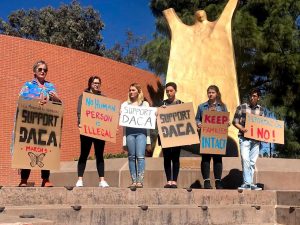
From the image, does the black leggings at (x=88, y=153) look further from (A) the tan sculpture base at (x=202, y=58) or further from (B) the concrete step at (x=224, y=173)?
(A) the tan sculpture base at (x=202, y=58)

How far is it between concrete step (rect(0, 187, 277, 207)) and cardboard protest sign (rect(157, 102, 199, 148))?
872 millimetres

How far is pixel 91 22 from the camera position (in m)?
40.8

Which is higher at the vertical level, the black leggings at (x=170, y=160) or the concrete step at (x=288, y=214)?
the black leggings at (x=170, y=160)

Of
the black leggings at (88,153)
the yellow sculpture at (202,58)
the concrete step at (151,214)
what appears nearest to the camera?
the concrete step at (151,214)

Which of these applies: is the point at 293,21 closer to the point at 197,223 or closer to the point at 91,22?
the point at 197,223

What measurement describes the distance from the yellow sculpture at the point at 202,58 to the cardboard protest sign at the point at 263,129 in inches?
131

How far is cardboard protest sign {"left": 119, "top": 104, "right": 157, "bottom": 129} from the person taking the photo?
6.59 meters

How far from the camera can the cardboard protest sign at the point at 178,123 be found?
6871 mm

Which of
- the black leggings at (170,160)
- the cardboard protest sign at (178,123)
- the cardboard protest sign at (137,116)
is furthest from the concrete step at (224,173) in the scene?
the cardboard protest sign at (137,116)

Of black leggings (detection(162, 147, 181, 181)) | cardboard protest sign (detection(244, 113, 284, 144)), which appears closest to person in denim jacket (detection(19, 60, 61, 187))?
black leggings (detection(162, 147, 181, 181))

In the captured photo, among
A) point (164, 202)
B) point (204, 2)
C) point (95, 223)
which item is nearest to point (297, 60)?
point (204, 2)

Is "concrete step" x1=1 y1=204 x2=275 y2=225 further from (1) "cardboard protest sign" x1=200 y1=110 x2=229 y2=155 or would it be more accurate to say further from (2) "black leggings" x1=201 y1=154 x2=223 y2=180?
(1) "cardboard protest sign" x1=200 y1=110 x2=229 y2=155

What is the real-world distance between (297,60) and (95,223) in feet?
43.2

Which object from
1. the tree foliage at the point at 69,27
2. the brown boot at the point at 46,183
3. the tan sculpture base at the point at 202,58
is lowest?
the brown boot at the point at 46,183
